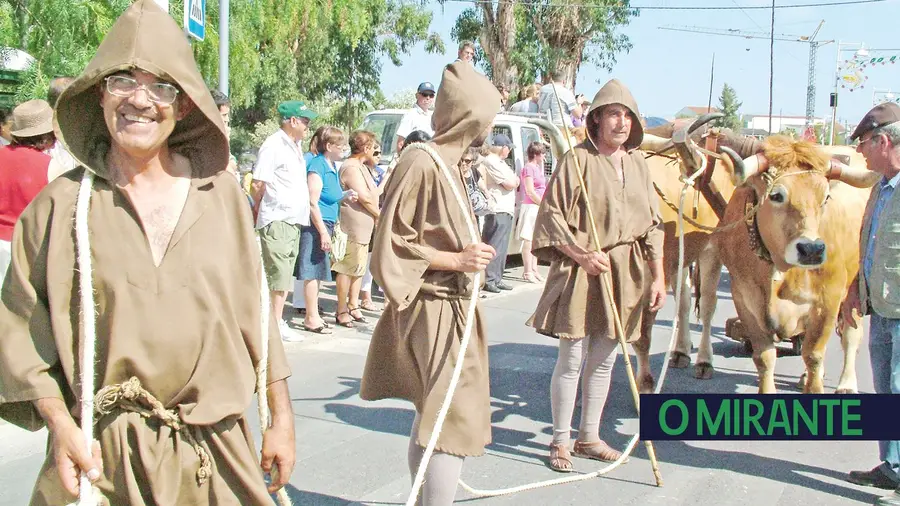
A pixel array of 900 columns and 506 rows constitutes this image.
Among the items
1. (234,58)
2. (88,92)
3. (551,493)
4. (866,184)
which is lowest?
(551,493)

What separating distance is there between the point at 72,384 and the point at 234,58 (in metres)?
11.7

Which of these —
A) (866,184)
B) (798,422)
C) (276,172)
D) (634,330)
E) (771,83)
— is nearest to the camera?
(798,422)

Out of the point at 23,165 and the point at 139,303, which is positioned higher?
the point at 23,165

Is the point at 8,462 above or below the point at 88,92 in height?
below

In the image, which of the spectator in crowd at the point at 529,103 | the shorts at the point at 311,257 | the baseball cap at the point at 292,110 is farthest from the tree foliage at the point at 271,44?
the spectator in crowd at the point at 529,103

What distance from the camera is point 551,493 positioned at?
4.82m

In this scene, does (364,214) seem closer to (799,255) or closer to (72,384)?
(799,255)

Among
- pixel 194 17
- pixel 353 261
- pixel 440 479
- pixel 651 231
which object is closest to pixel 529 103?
pixel 353 261

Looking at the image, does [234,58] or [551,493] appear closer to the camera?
[551,493]

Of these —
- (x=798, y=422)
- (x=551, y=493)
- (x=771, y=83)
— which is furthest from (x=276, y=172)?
(x=771, y=83)

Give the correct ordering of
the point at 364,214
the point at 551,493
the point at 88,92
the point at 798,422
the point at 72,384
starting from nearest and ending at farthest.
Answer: the point at 72,384
the point at 88,92
the point at 798,422
the point at 551,493
the point at 364,214

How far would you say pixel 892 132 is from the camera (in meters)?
4.71

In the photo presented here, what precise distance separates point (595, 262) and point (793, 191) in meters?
1.57

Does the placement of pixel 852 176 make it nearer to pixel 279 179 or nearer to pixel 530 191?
pixel 279 179
